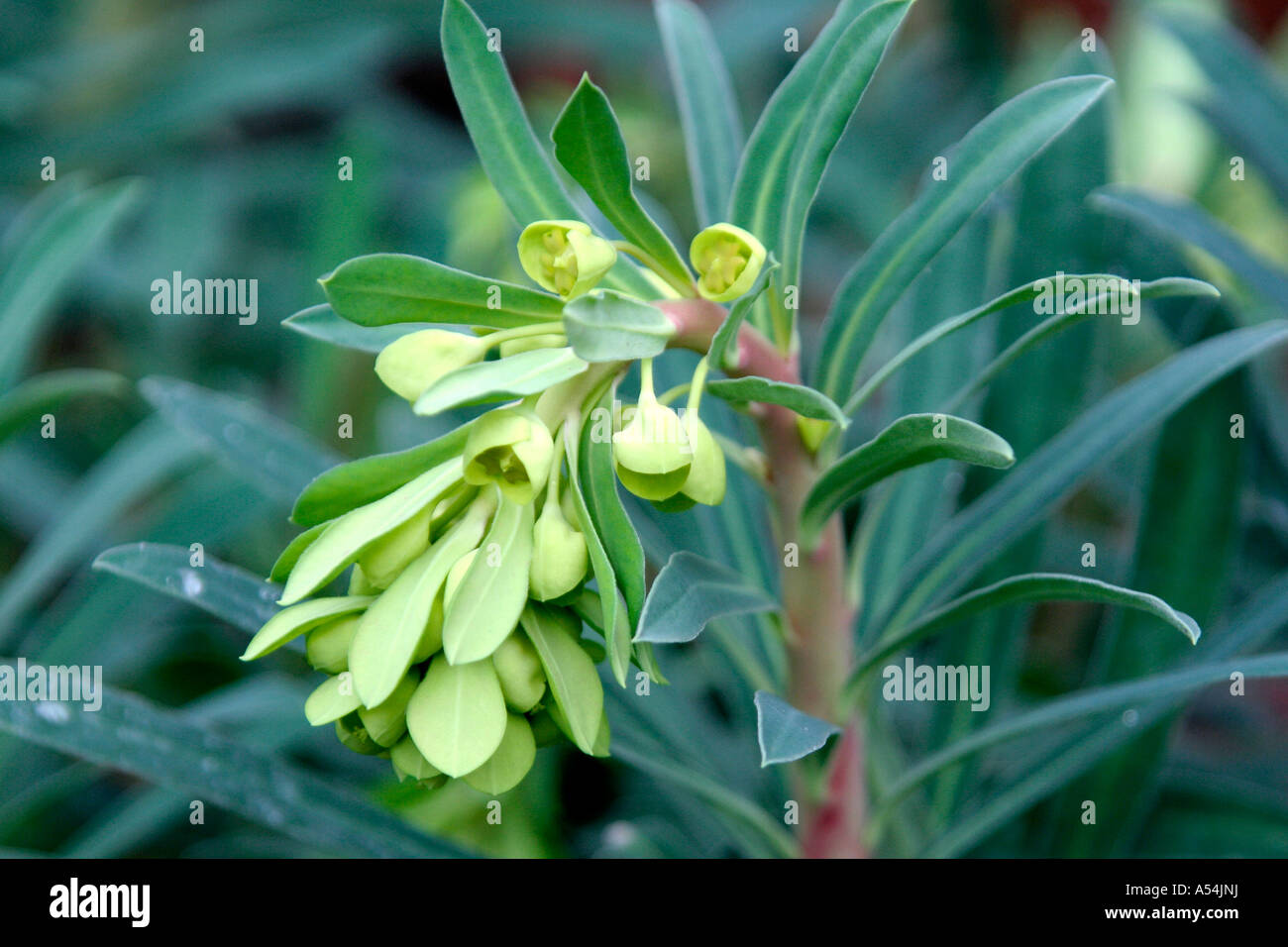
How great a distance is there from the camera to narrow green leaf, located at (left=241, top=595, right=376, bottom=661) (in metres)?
0.62

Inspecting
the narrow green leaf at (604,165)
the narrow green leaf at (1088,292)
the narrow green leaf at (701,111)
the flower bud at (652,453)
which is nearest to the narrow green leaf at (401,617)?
the flower bud at (652,453)

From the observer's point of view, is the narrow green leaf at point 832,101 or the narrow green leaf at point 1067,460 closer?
the narrow green leaf at point 832,101

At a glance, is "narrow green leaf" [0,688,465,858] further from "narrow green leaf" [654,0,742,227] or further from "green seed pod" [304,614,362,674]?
"narrow green leaf" [654,0,742,227]

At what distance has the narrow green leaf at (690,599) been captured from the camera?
0.62 m

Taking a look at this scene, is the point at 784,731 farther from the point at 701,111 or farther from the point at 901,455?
the point at 701,111

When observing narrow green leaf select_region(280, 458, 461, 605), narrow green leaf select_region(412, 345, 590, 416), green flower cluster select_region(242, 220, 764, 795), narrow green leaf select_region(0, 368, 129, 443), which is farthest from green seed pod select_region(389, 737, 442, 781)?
narrow green leaf select_region(0, 368, 129, 443)

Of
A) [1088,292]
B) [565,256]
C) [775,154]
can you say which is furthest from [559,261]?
[1088,292]

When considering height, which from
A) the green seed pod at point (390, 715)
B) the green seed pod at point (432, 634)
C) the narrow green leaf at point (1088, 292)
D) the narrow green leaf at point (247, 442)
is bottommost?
the green seed pod at point (390, 715)

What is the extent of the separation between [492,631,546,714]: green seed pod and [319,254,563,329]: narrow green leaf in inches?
7.5

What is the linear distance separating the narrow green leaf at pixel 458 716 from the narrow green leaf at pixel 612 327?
0.61 ft

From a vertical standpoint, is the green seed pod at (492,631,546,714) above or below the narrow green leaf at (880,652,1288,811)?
above

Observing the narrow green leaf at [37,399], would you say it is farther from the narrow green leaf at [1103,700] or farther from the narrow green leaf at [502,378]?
the narrow green leaf at [1103,700]
